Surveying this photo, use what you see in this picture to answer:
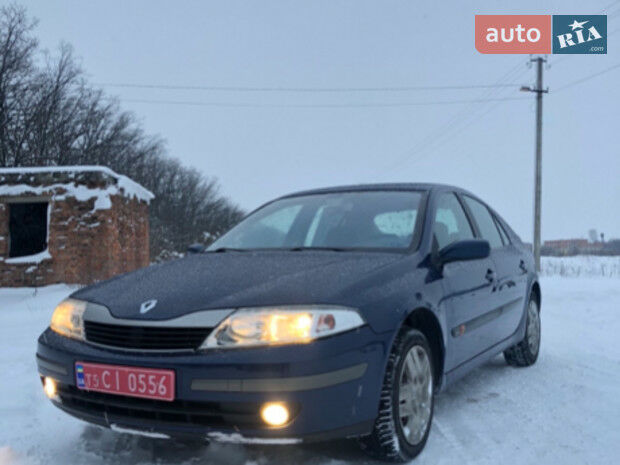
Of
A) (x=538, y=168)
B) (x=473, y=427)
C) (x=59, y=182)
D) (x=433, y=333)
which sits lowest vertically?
(x=473, y=427)

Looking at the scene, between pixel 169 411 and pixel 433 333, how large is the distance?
141 cm

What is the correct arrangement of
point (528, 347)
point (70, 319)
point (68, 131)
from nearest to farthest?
point (70, 319) < point (528, 347) < point (68, 131)

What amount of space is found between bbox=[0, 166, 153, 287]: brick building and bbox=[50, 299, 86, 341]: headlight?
34.5 feet

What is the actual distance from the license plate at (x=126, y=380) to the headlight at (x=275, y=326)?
0.21 m

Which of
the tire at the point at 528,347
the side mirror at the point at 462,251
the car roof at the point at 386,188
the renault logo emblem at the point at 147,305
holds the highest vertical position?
the car roof at the point at 386,188

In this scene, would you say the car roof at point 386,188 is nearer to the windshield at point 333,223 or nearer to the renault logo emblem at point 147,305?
the windshield at point 333,223

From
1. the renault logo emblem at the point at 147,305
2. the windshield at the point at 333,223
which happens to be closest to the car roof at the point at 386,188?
the windshield at the point at 333,223

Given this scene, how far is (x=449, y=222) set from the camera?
364 cm

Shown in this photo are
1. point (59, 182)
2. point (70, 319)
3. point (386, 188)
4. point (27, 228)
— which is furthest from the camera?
point (27, 228)

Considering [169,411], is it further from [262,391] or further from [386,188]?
[386,188]

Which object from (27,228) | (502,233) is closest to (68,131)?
(27,228)

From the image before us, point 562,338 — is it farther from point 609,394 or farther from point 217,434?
point 217,434

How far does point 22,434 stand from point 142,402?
47.5 inches

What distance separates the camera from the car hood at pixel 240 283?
2.38 m
